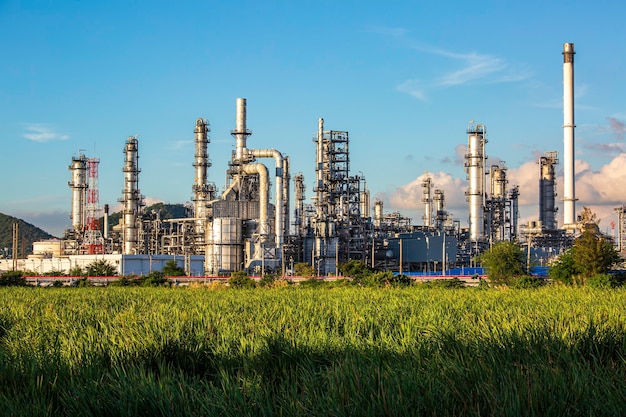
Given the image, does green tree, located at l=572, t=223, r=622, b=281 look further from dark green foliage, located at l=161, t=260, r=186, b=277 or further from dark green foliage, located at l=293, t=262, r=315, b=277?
dark green foliage, located at l=161, t=260, r=186, b=277

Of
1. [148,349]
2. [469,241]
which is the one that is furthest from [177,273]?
[148,349]

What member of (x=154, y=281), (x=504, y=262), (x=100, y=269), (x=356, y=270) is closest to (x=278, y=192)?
(x=356, y=270)

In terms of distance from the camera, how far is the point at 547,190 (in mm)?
90250

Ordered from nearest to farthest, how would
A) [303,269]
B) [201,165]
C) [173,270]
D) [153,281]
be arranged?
1. [153,281]
2. [303,269]
3. [173,270]
4. [201,165]

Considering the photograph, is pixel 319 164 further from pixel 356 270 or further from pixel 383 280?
pixel 383 280

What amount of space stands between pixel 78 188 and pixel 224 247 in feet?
107

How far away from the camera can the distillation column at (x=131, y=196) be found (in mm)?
87562

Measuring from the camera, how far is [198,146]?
84000mm

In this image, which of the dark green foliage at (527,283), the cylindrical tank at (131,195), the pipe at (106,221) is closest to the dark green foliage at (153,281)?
the dark green foliage at (527,283)

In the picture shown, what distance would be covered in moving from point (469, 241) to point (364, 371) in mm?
75804

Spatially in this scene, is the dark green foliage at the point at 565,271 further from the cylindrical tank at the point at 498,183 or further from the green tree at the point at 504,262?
the cylindrical tank at the point at 498,183

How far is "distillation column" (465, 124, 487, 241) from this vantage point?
8200 centimetres

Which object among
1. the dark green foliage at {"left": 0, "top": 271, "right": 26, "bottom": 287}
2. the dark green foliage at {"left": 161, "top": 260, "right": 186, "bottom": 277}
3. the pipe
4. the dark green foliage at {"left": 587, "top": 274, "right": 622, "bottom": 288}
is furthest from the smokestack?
the pipe

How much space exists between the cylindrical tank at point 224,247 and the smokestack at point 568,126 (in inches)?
1306
